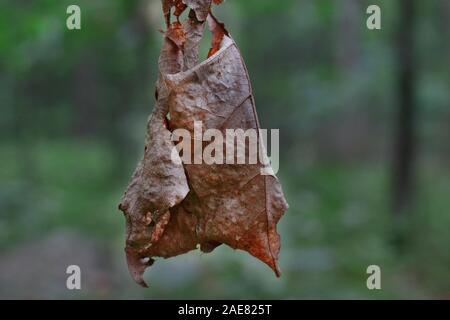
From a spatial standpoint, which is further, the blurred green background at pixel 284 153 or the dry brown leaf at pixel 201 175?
the blurred green background at pixel 284 153

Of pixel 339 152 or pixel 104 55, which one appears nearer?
pixel 104 55

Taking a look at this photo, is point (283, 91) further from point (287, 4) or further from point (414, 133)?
point (414, 133)

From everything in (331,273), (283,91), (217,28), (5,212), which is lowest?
(331,273)

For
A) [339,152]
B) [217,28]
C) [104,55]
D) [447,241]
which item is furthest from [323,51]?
[217,28]

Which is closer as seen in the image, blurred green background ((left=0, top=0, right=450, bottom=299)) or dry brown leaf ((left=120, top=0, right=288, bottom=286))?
dry brown leaf ((left=120, top=0, right=288, bottom=286))
